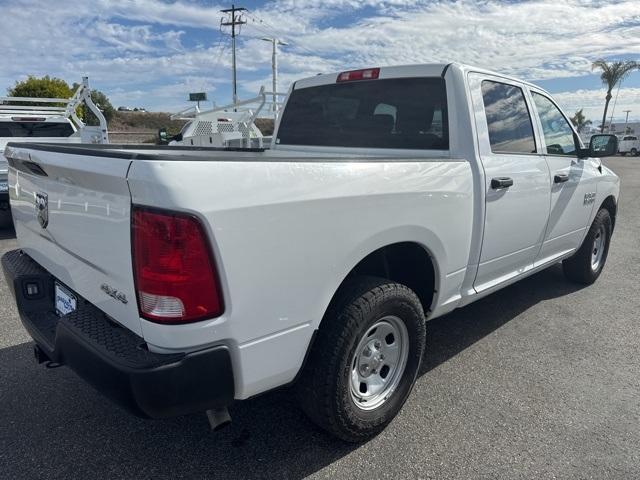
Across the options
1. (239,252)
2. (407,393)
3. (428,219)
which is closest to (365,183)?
(428,219)

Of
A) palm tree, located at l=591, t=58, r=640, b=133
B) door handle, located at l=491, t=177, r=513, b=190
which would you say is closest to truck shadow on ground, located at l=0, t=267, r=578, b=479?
door handle, located at l=491, t=177, r=513, b=190

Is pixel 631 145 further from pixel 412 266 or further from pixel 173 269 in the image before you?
pixel 173 269

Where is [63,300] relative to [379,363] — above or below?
above

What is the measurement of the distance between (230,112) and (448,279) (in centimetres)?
1270

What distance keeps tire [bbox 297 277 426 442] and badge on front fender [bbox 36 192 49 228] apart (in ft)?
4.87

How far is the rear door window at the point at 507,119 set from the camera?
329 centimetres

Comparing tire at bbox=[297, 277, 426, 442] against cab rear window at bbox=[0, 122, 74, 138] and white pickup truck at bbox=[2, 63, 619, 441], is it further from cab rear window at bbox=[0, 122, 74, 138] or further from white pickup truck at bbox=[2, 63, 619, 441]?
cab rear window at bbox=[0, 122, 74, 138]

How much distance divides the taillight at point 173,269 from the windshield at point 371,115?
1945 mm

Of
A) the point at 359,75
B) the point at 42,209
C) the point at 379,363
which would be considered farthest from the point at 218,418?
the point at 359,75

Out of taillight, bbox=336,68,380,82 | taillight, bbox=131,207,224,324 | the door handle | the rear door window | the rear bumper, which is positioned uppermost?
taillight, bbox=336,68,380,82

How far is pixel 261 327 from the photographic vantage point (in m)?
1.94

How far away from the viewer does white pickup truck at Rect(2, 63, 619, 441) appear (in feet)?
5.76

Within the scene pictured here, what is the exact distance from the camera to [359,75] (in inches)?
143

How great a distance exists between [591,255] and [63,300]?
4.92 meters
